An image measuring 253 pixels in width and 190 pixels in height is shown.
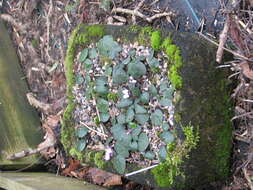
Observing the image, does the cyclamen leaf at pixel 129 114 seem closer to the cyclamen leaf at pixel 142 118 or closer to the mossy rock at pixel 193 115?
the cyclamen leaf at pixel 142 118

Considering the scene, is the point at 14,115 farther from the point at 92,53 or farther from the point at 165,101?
the point at 165,101

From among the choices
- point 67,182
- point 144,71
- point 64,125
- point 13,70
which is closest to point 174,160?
point 144,71

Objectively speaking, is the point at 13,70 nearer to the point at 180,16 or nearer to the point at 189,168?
the point at 180,16

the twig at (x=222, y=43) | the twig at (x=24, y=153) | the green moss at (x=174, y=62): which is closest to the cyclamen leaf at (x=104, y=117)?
the green moss at (x=174, y=62)

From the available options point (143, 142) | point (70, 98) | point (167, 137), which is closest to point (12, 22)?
point (70, 98)

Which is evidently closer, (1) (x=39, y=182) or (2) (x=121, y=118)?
(2) (x=121, y=118)

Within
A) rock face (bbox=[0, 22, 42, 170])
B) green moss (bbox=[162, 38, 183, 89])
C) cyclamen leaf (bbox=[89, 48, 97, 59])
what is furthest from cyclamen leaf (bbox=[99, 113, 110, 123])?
rock face (bbox=[0, 22, 42, 170])

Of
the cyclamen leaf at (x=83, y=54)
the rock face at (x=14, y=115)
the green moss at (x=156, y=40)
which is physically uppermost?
the green moss at (x=156, y=40)

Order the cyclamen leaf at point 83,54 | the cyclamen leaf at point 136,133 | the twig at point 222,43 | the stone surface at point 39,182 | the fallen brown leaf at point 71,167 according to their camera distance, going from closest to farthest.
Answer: the twig at point 222,43 → the cyclamen leaf at point 136,133 → the cyclamen leaf at point 83,54 → the stone surface at point 39,182 → the fallen brown leaf at point 71,167
